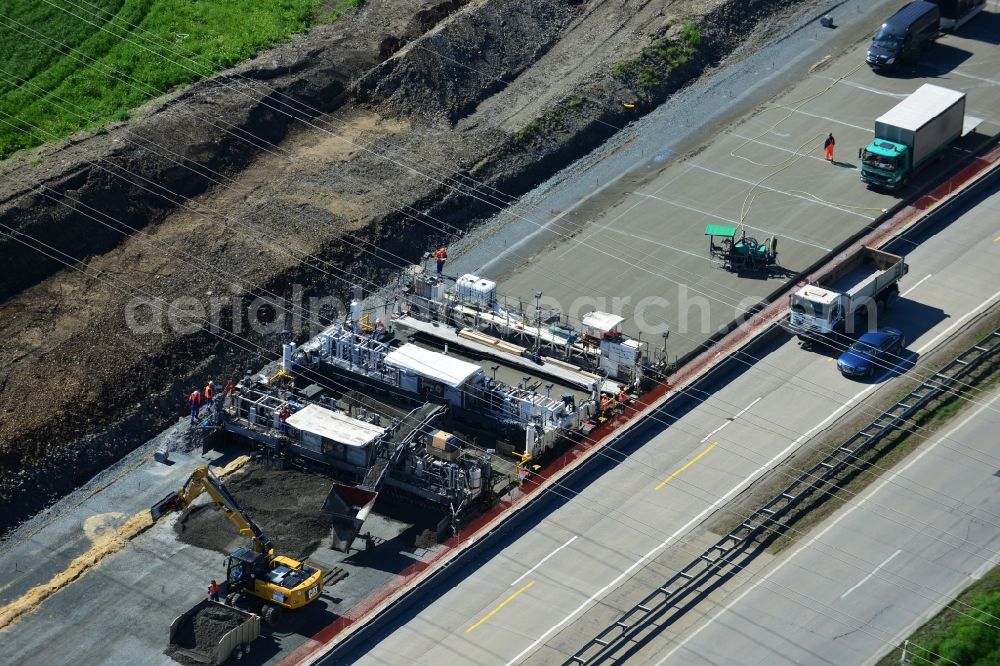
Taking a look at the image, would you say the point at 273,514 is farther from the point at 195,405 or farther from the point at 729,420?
the point at 729,420

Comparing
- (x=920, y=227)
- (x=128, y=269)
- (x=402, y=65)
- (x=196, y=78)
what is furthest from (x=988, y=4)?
(x=128, y=269)

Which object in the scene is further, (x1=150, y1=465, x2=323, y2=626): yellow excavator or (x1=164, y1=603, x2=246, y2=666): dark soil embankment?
(x1=150, y1=465, x2=323, y2=626): yellow excavator

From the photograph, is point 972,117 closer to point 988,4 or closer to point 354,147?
point 988,4

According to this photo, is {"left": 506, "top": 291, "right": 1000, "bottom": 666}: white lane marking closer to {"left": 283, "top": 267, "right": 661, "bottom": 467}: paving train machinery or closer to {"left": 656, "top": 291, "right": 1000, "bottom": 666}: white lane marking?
{"left": 656, "top": 291, "right": 1000, "bottom": 666}: white lane marking

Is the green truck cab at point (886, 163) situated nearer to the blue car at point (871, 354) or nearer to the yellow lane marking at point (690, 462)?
the blue car at point (871, 354)

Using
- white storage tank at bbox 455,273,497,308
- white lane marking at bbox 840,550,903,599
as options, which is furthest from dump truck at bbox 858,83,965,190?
white lane marking at bbox 840,550,903,599

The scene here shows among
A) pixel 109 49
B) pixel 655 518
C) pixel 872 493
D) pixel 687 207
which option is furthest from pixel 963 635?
pixel 109 49

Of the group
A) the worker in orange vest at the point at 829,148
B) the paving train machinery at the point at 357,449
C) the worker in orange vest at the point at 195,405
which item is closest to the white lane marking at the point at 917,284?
the worker in orange vest at the point at 829,148
